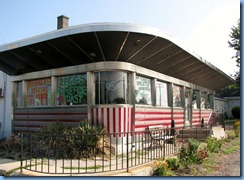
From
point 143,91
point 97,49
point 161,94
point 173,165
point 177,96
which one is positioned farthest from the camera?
point 177,96

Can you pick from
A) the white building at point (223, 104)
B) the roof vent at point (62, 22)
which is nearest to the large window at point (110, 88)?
the roof vent at point (62, 22)

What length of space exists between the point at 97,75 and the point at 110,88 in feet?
2.53

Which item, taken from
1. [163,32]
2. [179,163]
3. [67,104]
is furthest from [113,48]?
[179,163]

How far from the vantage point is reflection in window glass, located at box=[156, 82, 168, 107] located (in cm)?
1277

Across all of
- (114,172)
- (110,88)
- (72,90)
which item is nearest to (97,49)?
(110,88)

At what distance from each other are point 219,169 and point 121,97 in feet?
14.7

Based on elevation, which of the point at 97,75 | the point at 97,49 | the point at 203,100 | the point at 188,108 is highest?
the point at 97,49

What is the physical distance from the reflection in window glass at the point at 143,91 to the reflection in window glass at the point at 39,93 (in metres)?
4.17

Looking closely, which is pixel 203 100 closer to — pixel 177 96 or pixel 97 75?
pixel 177 96

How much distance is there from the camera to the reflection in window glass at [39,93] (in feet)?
39.9

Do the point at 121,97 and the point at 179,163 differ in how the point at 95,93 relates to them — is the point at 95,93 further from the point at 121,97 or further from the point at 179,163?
the point at 179,163

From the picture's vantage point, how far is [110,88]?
1006 cm

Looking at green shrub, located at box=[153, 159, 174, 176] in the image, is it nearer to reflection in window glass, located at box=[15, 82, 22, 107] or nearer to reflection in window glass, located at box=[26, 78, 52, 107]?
reflection in window glass, located at box=[26, 78, 52, 107]

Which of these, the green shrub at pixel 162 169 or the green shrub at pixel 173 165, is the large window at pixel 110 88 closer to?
the green shrub at pixel 173 165
